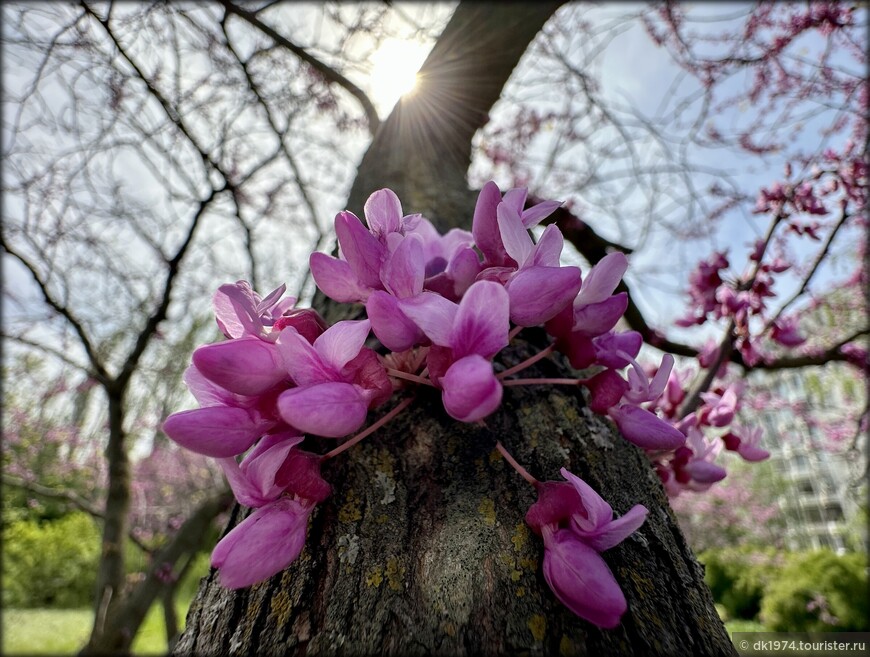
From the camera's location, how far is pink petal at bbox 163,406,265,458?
22.4 inches

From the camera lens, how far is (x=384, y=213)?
2.34ft

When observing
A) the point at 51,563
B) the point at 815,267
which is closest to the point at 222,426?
the point at 815,267

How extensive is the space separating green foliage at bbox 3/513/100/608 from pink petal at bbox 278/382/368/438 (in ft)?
45.0

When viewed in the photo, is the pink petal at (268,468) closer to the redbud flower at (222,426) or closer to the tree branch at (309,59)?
the redbud flower at (222,426)

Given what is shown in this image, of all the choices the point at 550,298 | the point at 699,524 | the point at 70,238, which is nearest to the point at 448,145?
the point at 550,298

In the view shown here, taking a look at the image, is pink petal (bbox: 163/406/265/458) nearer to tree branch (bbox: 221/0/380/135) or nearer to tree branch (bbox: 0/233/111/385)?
tree branch (bbox: 221/0/380/135)

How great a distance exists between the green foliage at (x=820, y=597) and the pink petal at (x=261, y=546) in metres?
9.65

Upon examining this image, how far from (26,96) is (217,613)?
244 centimetres

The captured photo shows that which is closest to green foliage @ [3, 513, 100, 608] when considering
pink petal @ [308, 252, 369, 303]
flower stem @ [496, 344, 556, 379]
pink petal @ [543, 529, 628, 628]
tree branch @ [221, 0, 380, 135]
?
tree branch @ [221, 0, 380, 135]

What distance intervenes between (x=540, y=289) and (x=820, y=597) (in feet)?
31.9

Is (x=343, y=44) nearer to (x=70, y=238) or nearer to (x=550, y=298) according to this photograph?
(x=70, y=238)

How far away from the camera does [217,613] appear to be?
25.3 inches

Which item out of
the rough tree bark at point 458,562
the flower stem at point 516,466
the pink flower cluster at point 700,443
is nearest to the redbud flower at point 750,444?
the pink flower cluster at point 700,443

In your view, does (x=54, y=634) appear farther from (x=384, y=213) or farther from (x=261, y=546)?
(x=384, y=213)
